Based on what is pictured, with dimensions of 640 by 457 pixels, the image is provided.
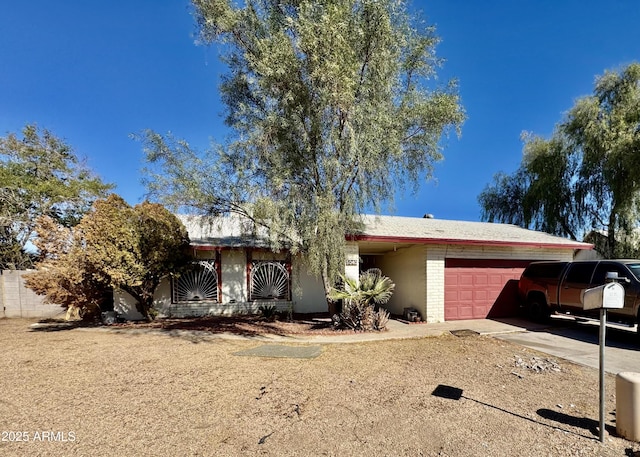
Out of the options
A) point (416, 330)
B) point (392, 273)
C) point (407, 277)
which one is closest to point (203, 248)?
point (392, 273)

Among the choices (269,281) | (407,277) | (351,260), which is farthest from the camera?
(269,281)

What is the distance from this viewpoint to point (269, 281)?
1241 centimetres

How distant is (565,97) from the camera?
18.0m

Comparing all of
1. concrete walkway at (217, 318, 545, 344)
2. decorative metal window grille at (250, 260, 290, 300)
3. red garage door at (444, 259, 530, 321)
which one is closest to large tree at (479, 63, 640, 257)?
red garage door at (444, 259, 530, 321)

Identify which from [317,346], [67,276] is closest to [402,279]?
[317,346]

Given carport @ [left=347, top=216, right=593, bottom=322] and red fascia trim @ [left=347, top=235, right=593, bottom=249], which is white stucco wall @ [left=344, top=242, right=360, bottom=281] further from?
red fascia trim @ [left=347, top=235, right=593, bottom=249]

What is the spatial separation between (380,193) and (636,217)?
1614 centimetres

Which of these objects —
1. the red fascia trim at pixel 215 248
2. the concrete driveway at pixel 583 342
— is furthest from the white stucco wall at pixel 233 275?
the concrete driveway at pixel 583 342

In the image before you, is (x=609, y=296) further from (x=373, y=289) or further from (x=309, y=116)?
(x=309, y=116)

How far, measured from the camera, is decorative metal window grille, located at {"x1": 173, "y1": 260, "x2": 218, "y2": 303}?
1170cm

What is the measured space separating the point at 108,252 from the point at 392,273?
9694 millimetres

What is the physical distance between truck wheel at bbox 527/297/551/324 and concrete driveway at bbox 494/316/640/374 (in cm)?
30

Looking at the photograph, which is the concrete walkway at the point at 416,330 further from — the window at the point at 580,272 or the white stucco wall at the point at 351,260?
the white stucco wall at the point at 351,260

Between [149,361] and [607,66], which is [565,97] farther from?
[149,361]
